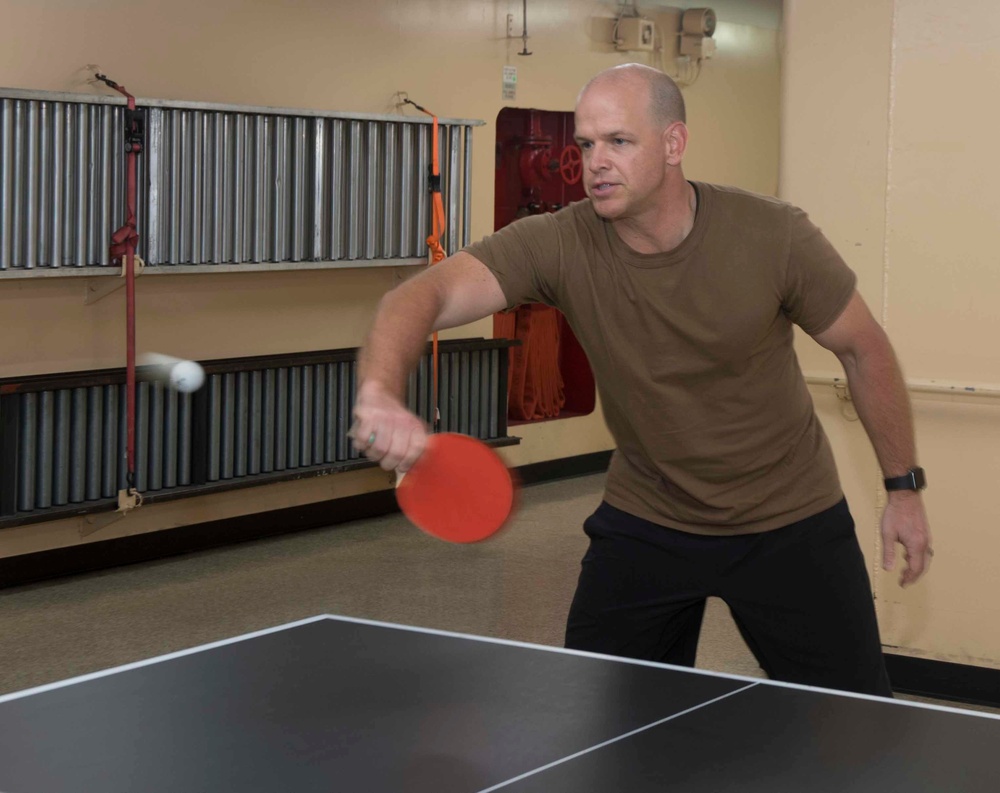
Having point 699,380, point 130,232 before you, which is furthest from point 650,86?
point 130,232

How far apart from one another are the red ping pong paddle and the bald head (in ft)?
2.85

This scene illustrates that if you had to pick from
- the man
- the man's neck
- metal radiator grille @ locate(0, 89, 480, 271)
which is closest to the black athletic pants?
the man

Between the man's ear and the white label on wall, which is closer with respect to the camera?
the man's ear

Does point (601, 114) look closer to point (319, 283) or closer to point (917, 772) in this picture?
point (917, 772)

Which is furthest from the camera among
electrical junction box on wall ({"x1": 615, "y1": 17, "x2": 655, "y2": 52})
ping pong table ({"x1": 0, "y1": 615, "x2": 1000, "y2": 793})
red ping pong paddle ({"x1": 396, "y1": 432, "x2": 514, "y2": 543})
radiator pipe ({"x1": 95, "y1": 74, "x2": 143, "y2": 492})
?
electrical junction box on wall ({"x1": 615, "y1": 17, "x2": 655, "y2": 52})

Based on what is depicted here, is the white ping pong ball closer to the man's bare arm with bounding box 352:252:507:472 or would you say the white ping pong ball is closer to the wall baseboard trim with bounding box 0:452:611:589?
the wall baseboard trim with bounding box 0:452:611:589

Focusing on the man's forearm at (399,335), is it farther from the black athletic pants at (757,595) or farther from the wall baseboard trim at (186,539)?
the wall baseboard trim at (186,539)

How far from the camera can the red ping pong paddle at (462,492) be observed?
1793 mm

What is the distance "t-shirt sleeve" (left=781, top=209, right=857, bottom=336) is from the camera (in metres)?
2.46

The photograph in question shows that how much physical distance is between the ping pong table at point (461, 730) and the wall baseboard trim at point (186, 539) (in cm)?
328

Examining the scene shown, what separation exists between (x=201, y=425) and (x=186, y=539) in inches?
22.6

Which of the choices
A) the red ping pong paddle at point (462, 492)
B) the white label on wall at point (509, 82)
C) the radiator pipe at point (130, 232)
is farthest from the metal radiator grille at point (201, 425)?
the red ping pong paddle at point (462, 492)

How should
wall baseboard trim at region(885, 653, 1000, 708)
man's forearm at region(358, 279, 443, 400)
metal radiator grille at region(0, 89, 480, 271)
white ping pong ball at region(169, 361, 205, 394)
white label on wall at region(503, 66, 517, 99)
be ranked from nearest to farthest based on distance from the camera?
man's forearm at region(358, 279, 443, 400)
wall baseboard trim at region(885, 653, 1000, 708)
metal radiator grille at region(0, 89, 480, 271)
white ping pong ball at region(169, 361, 205, 394)
white label on wall at region(503, 66, 517, 99)

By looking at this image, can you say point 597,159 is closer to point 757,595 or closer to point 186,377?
point 757,595
